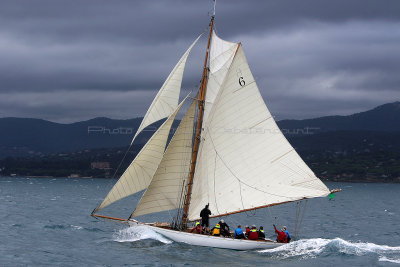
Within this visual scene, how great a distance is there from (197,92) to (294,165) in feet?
29.9

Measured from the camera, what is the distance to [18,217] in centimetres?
7281

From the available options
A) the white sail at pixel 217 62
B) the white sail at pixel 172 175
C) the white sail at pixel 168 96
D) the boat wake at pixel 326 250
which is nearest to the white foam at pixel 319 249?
the boat wake at pixel 326 250

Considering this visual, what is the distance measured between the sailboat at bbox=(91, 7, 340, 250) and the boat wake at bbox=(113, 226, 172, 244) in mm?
531

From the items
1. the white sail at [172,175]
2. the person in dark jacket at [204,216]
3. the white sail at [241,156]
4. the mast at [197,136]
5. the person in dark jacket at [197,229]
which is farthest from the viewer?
the mast at [197,136]

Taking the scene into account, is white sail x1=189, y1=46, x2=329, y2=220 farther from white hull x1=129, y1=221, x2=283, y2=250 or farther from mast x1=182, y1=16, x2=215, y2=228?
white hull x1=129, y1=221, x2=283, y2=250

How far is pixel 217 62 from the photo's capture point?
47.1m

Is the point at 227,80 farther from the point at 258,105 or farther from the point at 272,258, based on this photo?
the point at 272,258

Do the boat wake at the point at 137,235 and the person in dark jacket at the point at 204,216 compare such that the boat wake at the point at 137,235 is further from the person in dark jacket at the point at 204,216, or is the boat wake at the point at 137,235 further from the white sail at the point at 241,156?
the person in dark jacket at the point at 204,216

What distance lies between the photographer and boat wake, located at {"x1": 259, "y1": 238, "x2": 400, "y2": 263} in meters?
44.4

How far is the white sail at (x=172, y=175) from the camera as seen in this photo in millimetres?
46375

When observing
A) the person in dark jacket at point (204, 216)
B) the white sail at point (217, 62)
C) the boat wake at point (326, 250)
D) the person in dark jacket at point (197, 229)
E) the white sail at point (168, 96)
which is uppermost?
the white sail at point (217, 62)

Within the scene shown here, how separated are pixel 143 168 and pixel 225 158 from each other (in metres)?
6.27

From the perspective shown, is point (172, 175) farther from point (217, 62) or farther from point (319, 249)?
point (319, 249)

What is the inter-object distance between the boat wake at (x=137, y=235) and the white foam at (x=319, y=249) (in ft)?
26.0
